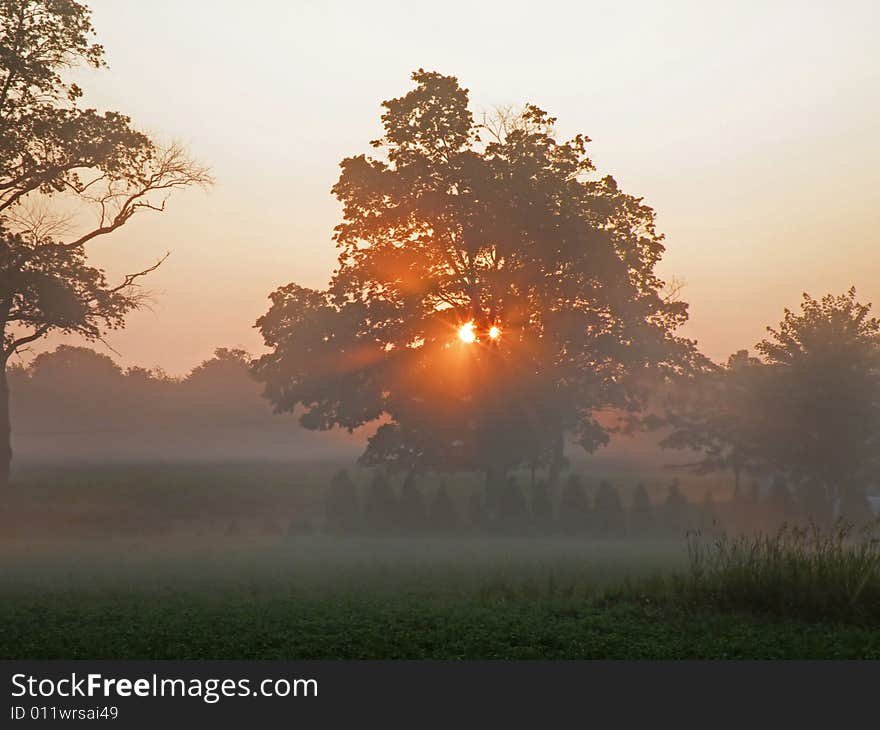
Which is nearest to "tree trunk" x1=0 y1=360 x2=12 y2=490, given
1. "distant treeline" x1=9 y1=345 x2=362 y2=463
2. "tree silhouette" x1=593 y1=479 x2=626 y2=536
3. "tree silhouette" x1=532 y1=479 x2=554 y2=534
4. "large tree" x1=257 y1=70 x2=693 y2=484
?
"large tree" x1=257 y1=70 x2=693 y2=484

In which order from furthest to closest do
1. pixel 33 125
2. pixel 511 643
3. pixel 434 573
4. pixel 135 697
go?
pixel 33 125
pixel 434 573
pixel 511 643
pixel 135 697

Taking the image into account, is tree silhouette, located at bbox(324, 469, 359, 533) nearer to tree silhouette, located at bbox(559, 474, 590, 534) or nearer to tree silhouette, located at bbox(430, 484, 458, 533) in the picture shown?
tree silhouette, located at bbox(430, 484, 458, 533)

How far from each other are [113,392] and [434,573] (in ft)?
405

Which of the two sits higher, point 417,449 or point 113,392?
point 113,392

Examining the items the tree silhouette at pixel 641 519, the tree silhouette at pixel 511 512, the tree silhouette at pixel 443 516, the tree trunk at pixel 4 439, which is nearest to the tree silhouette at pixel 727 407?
the tree silhouette at pixel 641 519

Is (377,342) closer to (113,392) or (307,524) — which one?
(307,524)

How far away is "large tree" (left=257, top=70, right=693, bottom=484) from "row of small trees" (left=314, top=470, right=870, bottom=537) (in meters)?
2.56

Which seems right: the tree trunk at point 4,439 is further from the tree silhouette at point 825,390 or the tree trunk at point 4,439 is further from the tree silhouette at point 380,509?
the tree silhouette at point 825,390

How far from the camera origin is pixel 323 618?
15797 millimetres

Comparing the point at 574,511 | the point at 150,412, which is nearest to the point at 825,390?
the point at 574,511

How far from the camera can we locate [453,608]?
17.2 meters

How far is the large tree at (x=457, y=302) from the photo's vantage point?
1911 inches

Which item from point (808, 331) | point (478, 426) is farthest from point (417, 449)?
point (808, 331)

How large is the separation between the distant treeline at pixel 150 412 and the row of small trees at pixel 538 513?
66.0 m
